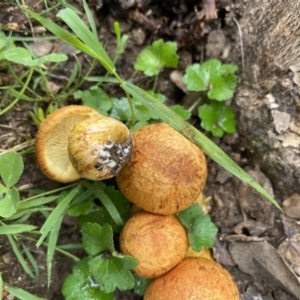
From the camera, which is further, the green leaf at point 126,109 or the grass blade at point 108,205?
the green leaf at point 126,109

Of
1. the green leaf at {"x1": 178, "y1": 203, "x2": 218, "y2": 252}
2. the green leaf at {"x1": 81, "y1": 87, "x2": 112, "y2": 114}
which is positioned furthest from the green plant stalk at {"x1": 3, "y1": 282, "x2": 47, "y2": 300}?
the green leaf at {"x1": 81, "y1": 87, "x2": 112, "y2": 114}

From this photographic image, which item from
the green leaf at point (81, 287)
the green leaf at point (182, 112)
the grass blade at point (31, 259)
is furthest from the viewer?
the green leaf at point (182, 112)

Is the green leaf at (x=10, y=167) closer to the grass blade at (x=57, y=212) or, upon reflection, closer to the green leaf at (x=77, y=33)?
the grass blade at (x=57, y=212)

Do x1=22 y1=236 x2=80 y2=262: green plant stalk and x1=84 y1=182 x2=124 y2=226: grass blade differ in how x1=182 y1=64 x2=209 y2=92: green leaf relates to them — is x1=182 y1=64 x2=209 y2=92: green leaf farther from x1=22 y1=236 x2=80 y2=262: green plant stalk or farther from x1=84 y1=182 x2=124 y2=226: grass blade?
x1=22 y1=236 x2=80 y2=262: green plant stalk

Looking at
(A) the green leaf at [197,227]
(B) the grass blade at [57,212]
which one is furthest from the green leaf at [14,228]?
(A) the green leaf at [197,227]

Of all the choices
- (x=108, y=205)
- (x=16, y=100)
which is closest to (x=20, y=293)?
(x=108, y=205)

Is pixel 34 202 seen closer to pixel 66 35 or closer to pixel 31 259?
pixel 31 259
